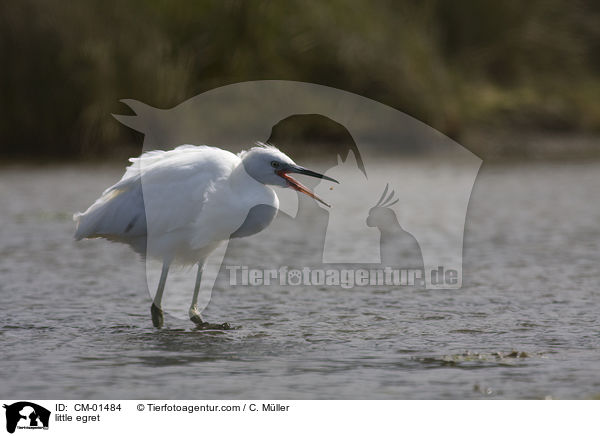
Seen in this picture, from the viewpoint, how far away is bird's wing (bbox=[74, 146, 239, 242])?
26.9ft

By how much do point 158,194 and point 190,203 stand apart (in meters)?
0.30

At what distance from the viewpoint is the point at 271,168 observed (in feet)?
26.5

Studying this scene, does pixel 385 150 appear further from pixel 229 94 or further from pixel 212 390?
pixel 212 390

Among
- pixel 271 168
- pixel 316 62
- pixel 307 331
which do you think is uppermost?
pixel 316 62

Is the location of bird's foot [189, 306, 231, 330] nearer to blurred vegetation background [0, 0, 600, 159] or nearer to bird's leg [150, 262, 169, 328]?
bird's leg [150, 262, 169, 328]

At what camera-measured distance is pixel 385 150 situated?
2206 centimetres

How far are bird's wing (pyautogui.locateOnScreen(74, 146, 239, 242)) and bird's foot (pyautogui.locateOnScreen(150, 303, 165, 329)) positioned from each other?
0.57m

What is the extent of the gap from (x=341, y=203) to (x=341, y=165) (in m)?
4.50

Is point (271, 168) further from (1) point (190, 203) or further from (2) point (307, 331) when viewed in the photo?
(2) point (307, 331)

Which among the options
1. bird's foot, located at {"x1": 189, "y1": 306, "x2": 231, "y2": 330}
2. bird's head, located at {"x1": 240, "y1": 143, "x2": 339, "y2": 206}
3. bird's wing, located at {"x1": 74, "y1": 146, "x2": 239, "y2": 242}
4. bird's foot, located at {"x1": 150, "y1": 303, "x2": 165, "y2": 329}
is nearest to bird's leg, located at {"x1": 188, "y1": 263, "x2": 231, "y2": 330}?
bird's foot, located at {"x1": 189, "y1": 306, "x2": 231, "y2": 330}

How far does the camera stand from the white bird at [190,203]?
26.5 feet

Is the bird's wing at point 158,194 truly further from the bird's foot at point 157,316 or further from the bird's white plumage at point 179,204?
the bird's foot at point 157,316

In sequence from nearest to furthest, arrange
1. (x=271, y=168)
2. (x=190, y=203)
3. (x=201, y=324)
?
(x=271, y=168), (x=190, y=203), (x=201, y=324)
